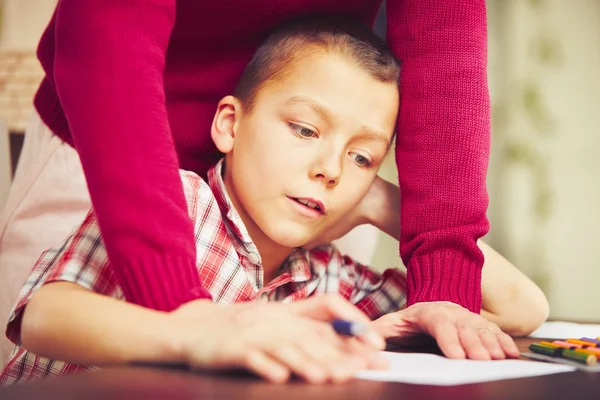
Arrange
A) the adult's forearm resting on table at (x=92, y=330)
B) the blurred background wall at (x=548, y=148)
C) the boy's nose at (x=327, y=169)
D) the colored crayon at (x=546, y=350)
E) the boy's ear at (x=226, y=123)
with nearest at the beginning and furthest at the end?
the adult's forearm resting on table at (x=92, y=330)
the colored crayon at (x=546, y=350)
the boy's nose at (x=327, y=169)
the boy's ear at (x=226, y=123)
the blurred background wall at (x=548, y=148)

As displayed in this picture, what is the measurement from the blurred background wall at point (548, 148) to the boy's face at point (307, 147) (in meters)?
1.62

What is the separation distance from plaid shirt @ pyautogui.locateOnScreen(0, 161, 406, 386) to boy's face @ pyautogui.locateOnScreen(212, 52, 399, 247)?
0.14 feet

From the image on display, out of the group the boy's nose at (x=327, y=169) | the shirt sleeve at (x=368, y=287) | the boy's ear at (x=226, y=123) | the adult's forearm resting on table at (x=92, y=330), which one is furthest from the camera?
the shirt sleeve at (x=368, y=287)

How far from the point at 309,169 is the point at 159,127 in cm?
25

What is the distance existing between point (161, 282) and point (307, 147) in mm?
330

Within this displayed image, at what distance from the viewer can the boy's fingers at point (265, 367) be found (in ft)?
1.65

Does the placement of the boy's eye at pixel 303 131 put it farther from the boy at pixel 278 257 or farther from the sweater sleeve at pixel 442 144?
the sweater sleeve at pixel 442 144

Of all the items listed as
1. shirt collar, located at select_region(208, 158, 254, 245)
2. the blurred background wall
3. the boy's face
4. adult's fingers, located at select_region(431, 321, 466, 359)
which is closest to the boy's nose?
the boy's face

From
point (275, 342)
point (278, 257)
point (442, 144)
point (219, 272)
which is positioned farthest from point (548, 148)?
point (275, 342)

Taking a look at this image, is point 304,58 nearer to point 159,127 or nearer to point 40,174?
point 159,127

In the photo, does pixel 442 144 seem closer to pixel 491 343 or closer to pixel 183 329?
pixel 491 343

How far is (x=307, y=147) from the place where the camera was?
0.90 metres

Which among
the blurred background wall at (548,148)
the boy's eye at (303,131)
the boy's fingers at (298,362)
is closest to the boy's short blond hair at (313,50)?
the boy's eye at (303,131)

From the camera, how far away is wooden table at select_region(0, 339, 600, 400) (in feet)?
1.49
